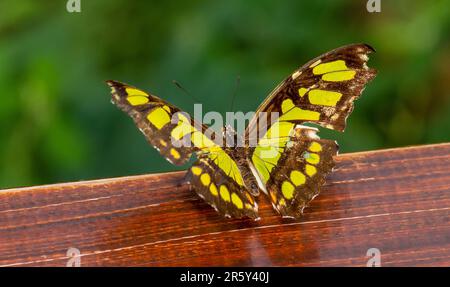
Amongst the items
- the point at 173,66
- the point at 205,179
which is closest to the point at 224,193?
the point at 205,179

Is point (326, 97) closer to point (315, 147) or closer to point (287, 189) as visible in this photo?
point (315, 147)

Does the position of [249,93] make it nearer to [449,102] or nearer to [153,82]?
[153,82]

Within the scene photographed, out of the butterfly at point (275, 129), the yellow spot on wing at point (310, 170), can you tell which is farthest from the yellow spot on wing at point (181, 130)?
the yellow spot on wing at point (310, 170)

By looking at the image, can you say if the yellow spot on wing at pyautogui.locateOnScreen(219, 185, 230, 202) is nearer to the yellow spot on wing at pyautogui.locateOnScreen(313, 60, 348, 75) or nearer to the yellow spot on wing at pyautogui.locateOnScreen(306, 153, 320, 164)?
the yellow spot on wing at pyautogui.locateOnScreen(306, 153, 320, 164)

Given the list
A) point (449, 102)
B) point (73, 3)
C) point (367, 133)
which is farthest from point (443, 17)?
point (73, 3)

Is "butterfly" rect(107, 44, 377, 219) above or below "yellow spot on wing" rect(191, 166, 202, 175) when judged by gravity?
above

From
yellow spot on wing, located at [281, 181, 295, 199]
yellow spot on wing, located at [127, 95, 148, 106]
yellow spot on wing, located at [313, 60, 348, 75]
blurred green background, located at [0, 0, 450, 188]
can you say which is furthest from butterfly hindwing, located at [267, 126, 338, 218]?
blurred green background, located at [0, 0, 450, 188]

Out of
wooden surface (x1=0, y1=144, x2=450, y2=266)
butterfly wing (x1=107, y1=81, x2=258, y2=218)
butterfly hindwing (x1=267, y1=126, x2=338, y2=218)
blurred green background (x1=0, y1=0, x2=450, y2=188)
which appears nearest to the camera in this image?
wooden surface (x1=0, y1=144, x2=450, y2=266)
